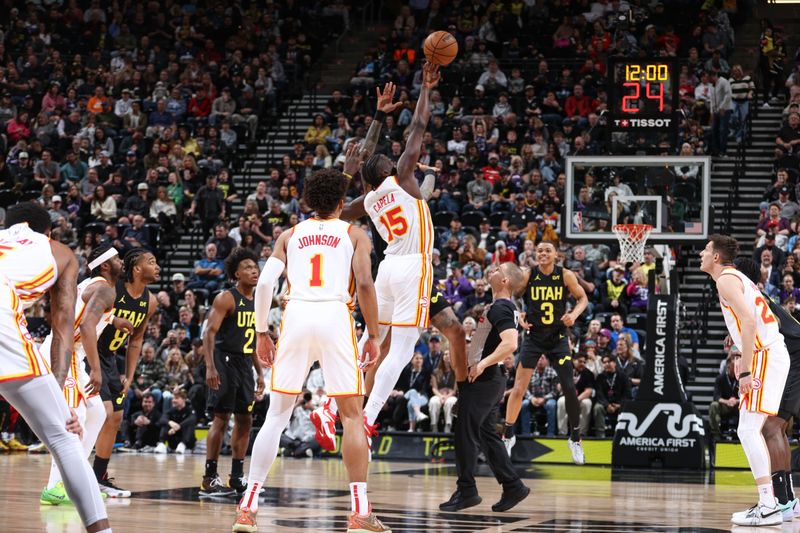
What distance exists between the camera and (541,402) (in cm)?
Answer: 1512

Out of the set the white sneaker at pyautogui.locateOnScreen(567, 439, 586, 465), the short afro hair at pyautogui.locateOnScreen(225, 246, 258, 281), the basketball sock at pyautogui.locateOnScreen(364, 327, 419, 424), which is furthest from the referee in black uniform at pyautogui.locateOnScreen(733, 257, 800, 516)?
the white sneaker at pyautogui.locateOnScreen(567, 439, 586, 465)

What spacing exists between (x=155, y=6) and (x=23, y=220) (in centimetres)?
2145

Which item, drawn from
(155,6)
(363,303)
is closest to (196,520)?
(363,303)

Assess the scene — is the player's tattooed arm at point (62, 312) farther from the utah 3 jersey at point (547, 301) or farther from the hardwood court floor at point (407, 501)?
the utah 3 jersey at point (547, 301)

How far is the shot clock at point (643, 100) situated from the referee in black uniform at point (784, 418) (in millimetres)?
5331

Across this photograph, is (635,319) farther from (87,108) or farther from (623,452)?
(87,108)

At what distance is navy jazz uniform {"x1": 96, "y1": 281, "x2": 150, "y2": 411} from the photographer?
9367 mm

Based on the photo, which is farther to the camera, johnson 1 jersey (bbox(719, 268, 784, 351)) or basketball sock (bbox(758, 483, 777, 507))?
johnson 1 jersey (bbox(719, 268, 784, 351))

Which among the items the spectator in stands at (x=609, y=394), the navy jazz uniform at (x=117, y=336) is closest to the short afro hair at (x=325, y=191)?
the navy jazz uniform at (x=117, y=336)

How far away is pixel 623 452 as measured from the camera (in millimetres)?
13367

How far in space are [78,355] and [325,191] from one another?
3.01 metres

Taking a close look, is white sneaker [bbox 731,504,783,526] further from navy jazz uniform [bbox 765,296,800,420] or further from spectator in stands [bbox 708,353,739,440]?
spectator in stands [bbox 708,353,739,440]

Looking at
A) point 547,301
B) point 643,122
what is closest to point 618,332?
point 643,122

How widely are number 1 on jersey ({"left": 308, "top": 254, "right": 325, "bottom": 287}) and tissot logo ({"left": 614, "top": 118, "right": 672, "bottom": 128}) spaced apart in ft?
27.0
